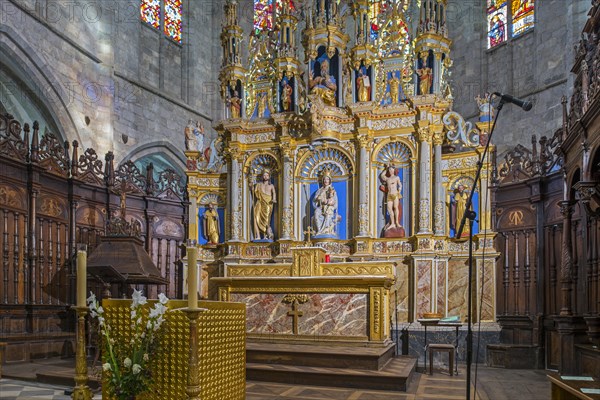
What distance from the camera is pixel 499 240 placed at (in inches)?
462

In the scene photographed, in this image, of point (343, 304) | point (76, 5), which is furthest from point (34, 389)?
point (76, 5)

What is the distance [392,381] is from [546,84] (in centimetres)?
1114

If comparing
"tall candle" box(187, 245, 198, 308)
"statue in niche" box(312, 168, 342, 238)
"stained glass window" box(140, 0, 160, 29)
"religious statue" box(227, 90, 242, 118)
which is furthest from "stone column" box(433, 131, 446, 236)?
"stained glass window" box(140, 0, 160, 29)

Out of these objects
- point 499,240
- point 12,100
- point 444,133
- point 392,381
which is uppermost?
point 12,100

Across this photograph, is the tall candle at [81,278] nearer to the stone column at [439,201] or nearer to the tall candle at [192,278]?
the tall candle at [192,278]

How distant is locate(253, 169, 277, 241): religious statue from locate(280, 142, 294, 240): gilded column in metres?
0.32

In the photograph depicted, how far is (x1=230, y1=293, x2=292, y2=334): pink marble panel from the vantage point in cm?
946

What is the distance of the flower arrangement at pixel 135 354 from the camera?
156 inches

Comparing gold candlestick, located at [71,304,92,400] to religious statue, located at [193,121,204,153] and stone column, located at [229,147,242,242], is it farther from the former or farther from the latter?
religious statue, located at [193,121,204,153]

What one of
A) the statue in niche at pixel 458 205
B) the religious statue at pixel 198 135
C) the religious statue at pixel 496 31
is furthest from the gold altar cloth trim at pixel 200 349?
the religious statue at pixel 496 31

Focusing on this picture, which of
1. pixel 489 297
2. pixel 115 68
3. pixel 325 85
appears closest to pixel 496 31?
pixel 325 85

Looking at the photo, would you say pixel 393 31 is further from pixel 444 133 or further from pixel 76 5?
pixel 76 5

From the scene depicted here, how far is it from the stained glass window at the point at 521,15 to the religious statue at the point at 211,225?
10437 millimetres

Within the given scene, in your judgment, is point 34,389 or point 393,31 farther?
point 393,31
